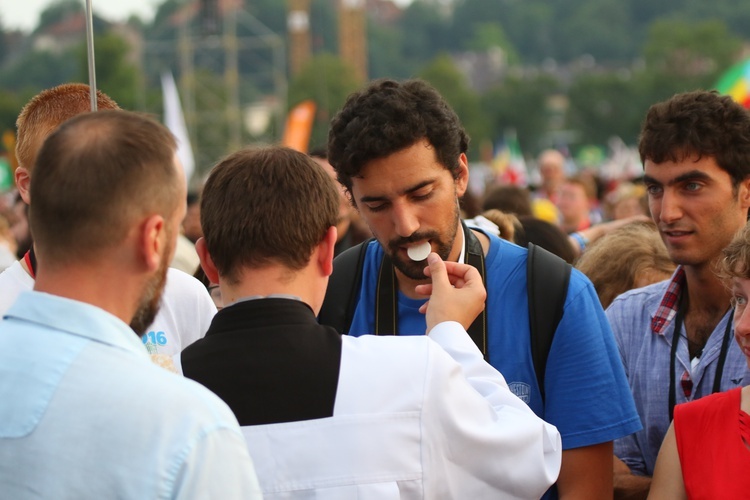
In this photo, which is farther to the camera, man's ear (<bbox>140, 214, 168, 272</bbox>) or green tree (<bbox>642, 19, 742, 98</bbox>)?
green tree (<bbox>642, 19, 742, 98</bbox>)

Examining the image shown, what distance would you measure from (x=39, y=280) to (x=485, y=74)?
154 meters

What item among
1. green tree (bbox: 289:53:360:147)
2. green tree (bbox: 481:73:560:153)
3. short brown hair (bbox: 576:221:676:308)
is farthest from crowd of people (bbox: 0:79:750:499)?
green tree (bbox: 481:73:560:153)

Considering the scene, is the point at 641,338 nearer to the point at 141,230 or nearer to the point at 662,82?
the point at 141,230

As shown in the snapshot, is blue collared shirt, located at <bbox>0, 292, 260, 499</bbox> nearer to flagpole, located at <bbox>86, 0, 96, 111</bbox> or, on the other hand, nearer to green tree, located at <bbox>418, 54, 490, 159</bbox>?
flagpole, located at <bbox>86, 0, 96, 111</bbox>

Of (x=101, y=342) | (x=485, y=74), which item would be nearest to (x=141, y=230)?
(x=101, y=342)

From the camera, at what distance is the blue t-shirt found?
2893 mm

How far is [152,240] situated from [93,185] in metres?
0.14

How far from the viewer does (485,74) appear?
153375mm

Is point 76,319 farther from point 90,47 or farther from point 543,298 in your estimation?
point 543,298

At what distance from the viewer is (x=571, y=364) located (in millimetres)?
2904

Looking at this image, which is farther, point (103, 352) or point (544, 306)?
point (544, 306)

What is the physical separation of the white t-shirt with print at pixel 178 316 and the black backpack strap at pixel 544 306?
42.4 inches

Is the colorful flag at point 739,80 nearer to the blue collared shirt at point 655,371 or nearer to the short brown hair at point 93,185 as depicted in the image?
the blue collared shirt at point 655,371

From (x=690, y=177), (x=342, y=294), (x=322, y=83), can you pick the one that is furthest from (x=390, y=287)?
(x=322, y=83)
